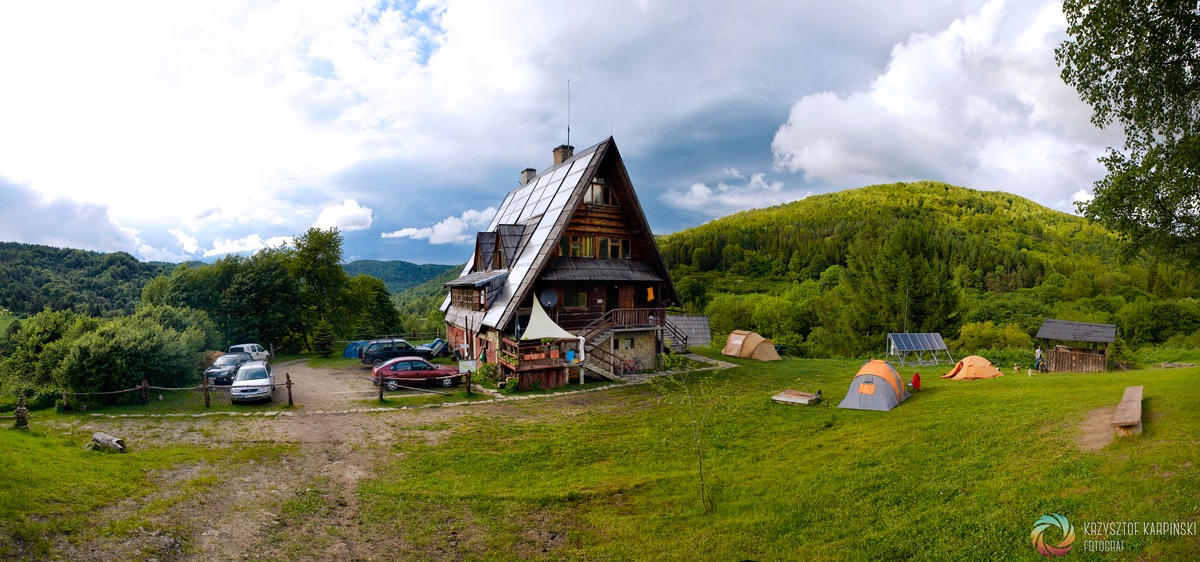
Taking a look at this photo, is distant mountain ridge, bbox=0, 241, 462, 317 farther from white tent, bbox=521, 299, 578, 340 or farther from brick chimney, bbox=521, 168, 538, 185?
white tent, bbox=521, 299, 578, 340

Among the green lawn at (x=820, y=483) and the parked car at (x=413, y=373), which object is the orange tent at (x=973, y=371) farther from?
the parked car at (x=413, y=373)

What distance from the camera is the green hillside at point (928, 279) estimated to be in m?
35.1

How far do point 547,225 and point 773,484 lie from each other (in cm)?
1602

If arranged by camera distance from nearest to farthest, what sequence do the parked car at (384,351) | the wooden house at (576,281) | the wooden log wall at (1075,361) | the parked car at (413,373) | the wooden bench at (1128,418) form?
the wooden bench at (1128,418), the parked car at (413,373), the wooden house at (576,281), the wooden log wall at (1075,361), the parked car at (384,351)

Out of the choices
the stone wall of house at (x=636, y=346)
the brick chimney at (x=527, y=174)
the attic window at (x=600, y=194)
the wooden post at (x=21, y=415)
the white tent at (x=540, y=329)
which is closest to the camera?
the wooden post at (x=21, y=415)

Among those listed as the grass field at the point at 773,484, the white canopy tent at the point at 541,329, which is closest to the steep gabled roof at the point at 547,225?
the white canopy tent at the point at 541,329

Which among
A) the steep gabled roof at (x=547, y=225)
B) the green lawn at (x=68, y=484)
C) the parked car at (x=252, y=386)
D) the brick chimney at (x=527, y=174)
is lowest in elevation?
the green lawn at (x=68, y=484)

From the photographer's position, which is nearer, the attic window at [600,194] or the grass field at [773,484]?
the grass field at [773,484]

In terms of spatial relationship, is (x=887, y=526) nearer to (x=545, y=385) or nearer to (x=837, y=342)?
(x=545, y=385)

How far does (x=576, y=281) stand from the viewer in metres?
23.5

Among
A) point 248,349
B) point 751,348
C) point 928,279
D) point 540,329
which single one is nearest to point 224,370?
point 248,349

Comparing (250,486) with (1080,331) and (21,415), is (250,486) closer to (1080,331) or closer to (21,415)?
(21,415)

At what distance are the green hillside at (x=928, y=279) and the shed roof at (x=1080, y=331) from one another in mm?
3694

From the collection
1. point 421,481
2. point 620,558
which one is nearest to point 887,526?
point 620,558
